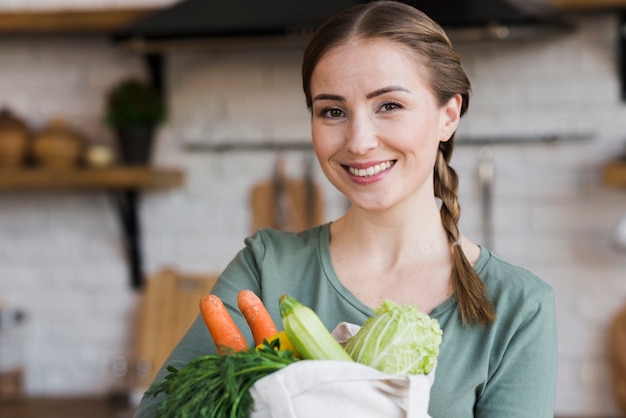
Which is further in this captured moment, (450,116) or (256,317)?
(450,116)

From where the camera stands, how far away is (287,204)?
318 cm

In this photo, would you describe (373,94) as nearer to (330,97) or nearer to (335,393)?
(330,97)

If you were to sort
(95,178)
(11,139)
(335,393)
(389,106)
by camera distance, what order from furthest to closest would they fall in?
1. (11,139)
2. (95,178)
3. (389,106)
4. (335,393)

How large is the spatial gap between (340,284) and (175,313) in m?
1.91

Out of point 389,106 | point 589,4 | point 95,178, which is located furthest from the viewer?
point 95,178

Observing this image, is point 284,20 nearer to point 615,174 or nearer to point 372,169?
point 615,174

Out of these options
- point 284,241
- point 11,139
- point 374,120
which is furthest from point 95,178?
point 374,120

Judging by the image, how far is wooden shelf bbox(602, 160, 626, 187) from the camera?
2752 millimetres

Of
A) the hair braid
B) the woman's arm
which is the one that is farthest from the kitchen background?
the woman's arm

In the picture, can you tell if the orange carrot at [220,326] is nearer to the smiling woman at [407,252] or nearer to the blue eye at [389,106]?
the smiling woman at [407,252]

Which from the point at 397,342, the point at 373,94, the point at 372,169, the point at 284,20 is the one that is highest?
the point at 284,20

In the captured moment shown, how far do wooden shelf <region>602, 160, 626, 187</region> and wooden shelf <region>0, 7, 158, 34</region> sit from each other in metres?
1.46

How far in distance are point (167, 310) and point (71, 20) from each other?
1003 millimetres

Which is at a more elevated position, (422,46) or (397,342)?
(422,46)
